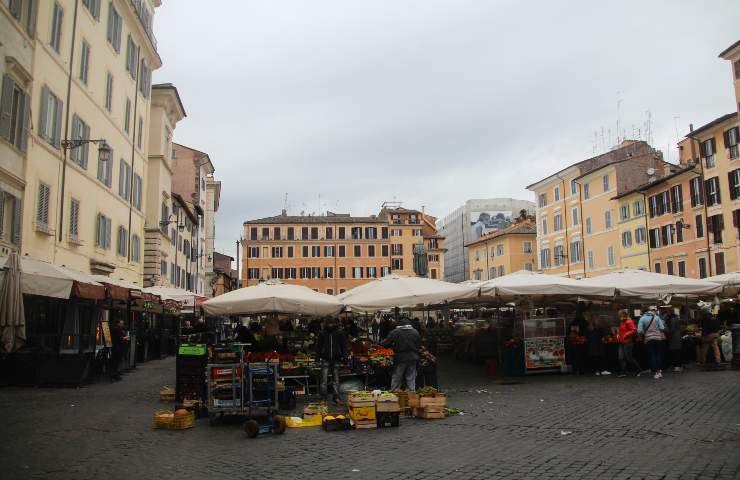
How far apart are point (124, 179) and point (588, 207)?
42.8 m

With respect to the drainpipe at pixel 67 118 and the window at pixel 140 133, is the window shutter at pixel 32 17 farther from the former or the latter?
the window at pixel 140 133

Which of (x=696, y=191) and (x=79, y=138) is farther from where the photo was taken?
(x=696, y=191)

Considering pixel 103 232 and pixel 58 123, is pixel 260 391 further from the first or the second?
pixel 103 232

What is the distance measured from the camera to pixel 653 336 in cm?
1680

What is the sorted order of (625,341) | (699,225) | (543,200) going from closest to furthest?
1. (625,341)
2. (699,225)
3. (543,200)

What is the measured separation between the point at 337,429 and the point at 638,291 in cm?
1048

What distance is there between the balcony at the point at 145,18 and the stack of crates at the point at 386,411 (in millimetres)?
25077

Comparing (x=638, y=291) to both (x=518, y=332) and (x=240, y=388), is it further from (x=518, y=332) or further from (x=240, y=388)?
(x=240, y=388)

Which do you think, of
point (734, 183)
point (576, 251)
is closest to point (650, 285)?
point (734, 183)

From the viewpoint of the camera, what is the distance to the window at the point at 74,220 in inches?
891

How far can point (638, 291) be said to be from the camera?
1750 centimetres

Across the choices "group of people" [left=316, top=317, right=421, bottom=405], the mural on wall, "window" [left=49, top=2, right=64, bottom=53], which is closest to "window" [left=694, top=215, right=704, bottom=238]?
"group of people" [left=316, top=317, right=421, bottom=405]

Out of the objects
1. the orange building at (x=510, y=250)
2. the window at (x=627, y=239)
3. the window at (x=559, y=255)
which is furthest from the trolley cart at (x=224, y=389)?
the orange building at (x=510, y=250)

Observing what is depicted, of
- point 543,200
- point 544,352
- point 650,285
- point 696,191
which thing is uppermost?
point 543,200
